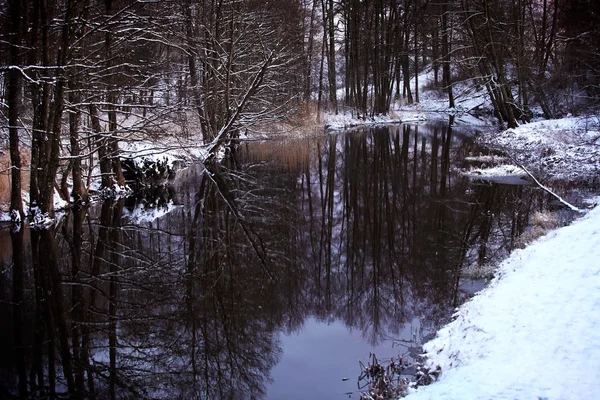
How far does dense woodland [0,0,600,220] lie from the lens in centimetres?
1089

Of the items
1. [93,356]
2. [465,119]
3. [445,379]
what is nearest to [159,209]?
[93,356]

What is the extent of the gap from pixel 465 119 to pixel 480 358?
32626mm

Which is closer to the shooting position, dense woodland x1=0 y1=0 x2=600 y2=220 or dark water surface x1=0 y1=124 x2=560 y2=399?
dark water surface x1=0 y1=124 x2=560 y2=399

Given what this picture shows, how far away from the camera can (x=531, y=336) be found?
14.9ft

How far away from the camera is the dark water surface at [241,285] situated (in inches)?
210

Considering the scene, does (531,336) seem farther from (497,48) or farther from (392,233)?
(497,48)

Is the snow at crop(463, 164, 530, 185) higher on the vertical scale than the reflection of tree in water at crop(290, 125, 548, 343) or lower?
higher

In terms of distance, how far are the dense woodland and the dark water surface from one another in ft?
7.21

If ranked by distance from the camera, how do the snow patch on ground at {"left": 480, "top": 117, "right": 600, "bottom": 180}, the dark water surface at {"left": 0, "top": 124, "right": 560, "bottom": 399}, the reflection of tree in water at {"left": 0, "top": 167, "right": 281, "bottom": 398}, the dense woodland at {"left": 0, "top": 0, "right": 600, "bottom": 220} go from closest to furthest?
the reflection of tree in water at {"left": 0, "top": 167, "right": 281, "bottom": 398} < the dark water surface at {"left": 0, "top": 124, "right": 560, "bottom": 399} < the dense woodland at {"left": 0, "top": 0, "right": 600, "bottom": 220} < the snow patch on ground at {"left": 480, "top": 117, "right": 600, "bottom": 180}

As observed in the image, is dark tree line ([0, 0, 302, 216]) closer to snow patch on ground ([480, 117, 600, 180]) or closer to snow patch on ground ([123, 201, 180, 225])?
snow patch on ground ([123, 201, 180, 225])

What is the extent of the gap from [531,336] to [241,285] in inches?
168

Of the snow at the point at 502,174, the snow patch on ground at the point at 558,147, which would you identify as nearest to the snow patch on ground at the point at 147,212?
the snow at the point at 502,174

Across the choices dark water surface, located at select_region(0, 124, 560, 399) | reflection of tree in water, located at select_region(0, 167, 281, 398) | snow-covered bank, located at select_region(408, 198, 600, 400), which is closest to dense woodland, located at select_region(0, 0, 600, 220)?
dark water surface, located at select_region(0, 124, 560, 399)

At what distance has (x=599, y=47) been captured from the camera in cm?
1975
